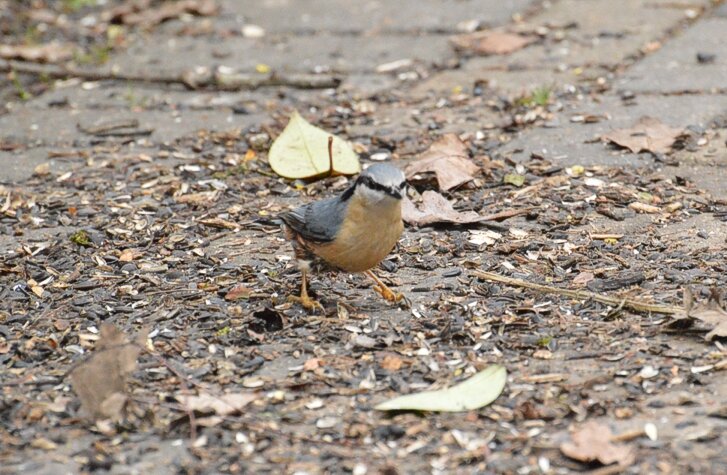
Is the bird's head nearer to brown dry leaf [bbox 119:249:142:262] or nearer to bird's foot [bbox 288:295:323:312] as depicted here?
bird's foot [bbox 288:295:323:312]

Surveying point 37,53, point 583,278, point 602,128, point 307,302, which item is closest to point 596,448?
point 583,278

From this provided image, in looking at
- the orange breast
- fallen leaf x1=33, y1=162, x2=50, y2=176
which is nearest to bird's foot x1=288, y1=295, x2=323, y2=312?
the orange breast

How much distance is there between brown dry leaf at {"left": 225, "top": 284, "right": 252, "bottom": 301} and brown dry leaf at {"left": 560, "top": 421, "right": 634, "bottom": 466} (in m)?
1.50

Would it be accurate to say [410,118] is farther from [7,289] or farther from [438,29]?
[7,289]

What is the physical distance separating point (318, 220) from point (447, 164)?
4.05 feet

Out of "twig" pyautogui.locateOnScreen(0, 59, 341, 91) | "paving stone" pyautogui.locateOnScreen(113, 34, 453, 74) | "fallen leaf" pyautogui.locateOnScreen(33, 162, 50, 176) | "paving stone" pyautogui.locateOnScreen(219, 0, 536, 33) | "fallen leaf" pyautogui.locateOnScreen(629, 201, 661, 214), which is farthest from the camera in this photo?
"paving stone" pyautogui.locateOnScreen(219, 0, 536, 33)

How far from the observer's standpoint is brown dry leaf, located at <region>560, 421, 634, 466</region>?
2.75m

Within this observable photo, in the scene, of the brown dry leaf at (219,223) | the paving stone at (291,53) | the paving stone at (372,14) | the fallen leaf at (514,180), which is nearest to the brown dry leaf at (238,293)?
the brown dry leaf at (219,223)

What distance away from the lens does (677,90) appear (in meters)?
5.71

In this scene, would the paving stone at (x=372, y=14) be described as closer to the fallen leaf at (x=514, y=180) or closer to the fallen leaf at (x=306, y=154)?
the fallen leaf at (x=306, y=154)

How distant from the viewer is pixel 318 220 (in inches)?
152

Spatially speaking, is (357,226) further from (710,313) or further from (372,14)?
(372,14)

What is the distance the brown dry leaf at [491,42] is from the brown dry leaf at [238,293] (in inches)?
123

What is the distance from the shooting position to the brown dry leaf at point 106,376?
305 centimetres
